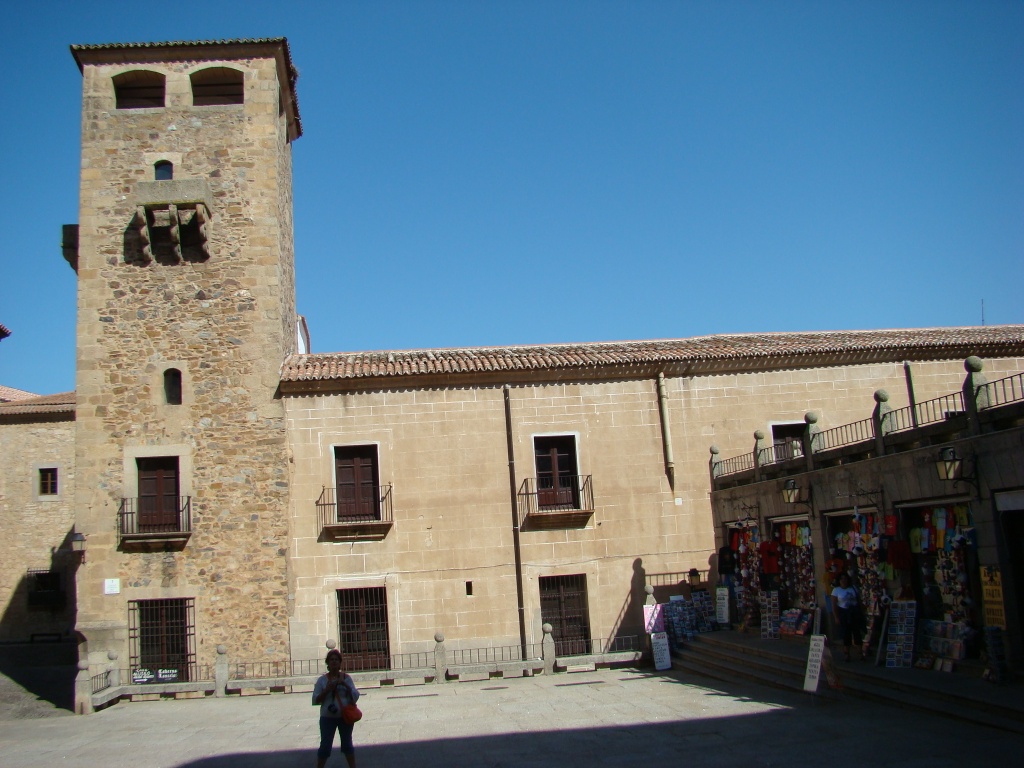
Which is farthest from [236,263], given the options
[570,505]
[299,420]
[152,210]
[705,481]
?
[705,481]

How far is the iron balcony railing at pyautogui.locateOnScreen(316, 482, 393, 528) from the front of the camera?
60.7 ft

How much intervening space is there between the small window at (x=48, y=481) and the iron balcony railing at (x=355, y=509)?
45.9 feet

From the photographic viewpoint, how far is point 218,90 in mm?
20906

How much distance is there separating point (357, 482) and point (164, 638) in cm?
522

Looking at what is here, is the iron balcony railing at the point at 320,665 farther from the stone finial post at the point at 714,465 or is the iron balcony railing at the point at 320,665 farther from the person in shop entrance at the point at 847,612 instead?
the person in shop entrance at the point at 847,612

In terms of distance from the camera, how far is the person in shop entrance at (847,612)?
518 inches

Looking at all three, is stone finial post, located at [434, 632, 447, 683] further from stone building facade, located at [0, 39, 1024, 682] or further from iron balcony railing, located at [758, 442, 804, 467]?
iron balcony railing, located at [758, 442, 804, 467]

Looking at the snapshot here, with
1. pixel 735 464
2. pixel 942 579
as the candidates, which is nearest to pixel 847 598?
pixel 942 579

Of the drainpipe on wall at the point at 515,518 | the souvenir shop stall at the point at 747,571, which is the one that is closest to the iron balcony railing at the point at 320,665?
the drainpipe on wall at the point at 515,518

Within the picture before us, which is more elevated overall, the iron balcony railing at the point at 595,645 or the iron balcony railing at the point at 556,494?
the iron balcony railing at the point at 556,494

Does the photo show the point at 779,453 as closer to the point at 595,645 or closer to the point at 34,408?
the point at 595,645

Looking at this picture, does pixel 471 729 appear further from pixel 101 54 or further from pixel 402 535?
pixel 101 54

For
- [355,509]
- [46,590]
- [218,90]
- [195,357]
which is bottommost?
[46,590]

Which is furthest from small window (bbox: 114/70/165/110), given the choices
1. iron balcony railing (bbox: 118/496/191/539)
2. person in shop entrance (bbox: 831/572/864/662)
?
person in shop entrance (bbox: 831/572/864/662)
